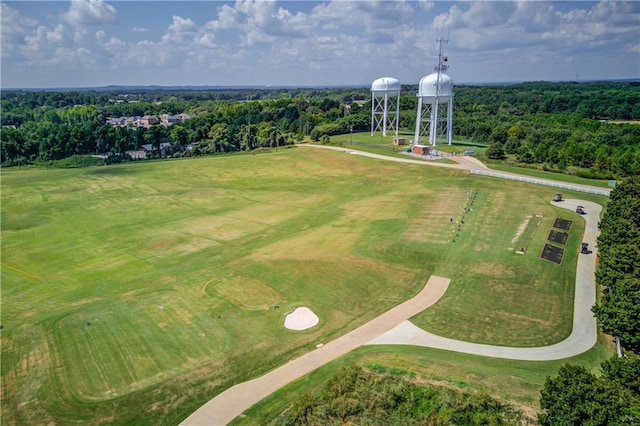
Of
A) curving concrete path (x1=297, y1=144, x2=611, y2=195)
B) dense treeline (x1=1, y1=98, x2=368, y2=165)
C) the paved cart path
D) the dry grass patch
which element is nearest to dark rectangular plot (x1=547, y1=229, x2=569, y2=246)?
the paved cart path

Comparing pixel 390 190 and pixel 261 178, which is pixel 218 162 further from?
pixel 390 190

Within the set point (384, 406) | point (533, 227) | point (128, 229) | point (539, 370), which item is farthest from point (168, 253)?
point (533, 227)

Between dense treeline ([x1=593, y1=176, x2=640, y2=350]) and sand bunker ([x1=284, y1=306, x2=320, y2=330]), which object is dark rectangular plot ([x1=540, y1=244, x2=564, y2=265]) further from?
sand bunker ([x1=284, y1=306, x2=320, y2=330])

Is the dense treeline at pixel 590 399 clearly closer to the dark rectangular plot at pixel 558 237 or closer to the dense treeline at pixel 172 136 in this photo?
the dark rectangular plot at pixel 558 237

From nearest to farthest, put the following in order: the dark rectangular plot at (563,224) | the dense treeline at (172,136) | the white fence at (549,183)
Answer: the dark rectangular plot at (563,224)
the white fence at (549,183)
the dense treeline at (172,136)

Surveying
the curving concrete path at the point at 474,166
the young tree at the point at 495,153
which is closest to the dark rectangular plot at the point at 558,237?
the curving concrete path at the point at 474,166

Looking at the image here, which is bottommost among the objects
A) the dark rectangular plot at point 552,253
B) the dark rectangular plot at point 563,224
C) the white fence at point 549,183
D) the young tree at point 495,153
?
the dark rectangular plot at point 552,253
